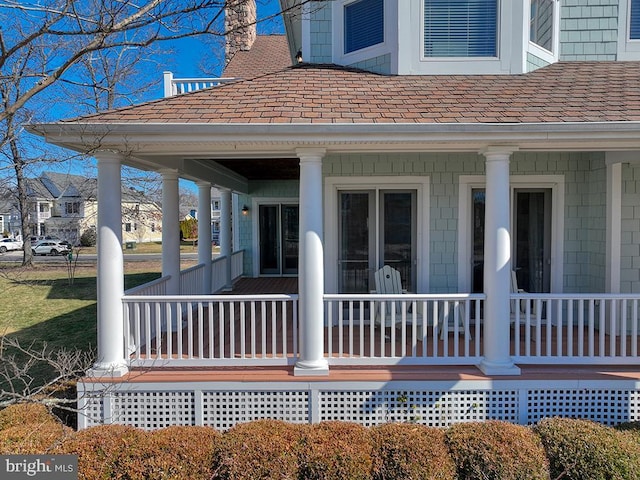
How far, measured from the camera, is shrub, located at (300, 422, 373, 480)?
346 centimetres

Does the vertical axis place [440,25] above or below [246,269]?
above

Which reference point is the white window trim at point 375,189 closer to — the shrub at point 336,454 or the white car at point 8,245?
the shrub at point 336,454

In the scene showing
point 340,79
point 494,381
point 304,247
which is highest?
point 340,79

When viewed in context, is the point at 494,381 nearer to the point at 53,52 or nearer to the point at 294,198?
the point at 53,52

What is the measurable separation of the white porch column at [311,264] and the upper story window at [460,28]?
3271 mm

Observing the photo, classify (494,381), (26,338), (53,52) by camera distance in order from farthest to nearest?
1. (26,338)
2. (53,52)
3. (494,381)

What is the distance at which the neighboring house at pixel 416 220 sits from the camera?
4.47 meters

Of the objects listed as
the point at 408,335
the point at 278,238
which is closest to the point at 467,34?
the point at 408,335

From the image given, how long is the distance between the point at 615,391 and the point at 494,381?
133 centimetres

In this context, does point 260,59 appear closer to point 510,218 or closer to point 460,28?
point 460,28

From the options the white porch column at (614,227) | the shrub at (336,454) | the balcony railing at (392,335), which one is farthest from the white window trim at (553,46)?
the shrub at (336,454)

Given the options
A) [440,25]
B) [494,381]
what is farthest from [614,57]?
[494,381]

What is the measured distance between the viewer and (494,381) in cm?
446

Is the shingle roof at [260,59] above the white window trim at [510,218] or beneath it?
above
